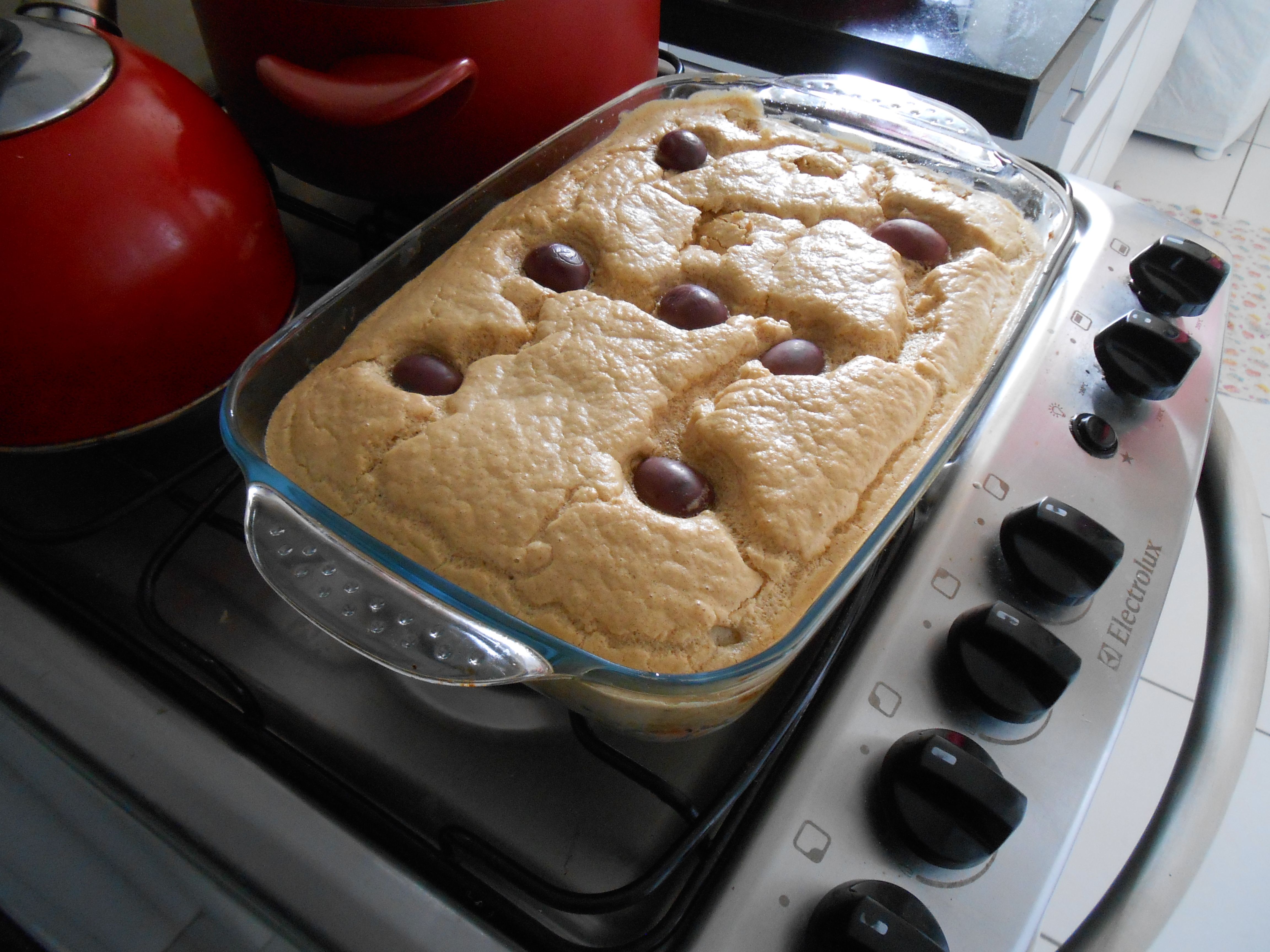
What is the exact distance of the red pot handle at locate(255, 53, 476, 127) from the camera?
55 cm

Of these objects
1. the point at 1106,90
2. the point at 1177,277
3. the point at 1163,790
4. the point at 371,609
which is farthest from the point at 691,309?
the point at 1106,90

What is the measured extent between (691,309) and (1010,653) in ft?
0.93

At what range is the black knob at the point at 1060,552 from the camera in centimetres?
49

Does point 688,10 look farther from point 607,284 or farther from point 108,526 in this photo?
point 108,526

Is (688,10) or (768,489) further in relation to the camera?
(688,10)

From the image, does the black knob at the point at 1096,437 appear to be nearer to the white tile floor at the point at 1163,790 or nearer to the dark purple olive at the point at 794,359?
the dark purple olive at the point at 794,359

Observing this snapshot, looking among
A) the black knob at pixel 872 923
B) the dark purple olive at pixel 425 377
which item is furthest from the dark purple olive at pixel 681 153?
the black knob at pixel 872 923

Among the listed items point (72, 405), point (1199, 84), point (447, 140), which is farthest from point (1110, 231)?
point (1199, 84)

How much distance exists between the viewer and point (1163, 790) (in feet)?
3.17

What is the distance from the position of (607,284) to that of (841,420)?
19cm

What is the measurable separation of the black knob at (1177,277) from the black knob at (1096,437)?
137 millimetres

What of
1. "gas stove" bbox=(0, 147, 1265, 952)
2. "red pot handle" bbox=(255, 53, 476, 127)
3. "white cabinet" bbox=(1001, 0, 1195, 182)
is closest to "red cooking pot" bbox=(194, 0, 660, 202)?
"red pot handle" bbox=(255, 53, 476, 127)

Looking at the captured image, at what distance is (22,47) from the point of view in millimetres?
531

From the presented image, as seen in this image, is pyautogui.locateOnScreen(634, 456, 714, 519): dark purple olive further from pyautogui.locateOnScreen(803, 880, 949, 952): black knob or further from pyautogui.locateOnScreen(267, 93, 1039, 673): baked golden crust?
pyautogui.locateOnScreen(803, 880, 949, 952): black knob
